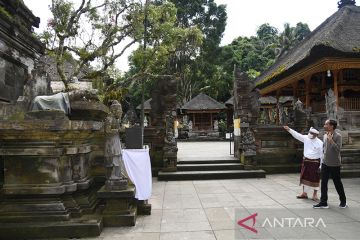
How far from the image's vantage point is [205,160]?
11742 millimetres

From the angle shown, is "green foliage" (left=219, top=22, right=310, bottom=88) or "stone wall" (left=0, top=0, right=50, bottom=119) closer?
"stone wall" (left=0, top=0, right=50, bottom=119)

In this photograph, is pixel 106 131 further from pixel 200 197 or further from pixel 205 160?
pixel 205 160

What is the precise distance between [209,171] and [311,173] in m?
4.35

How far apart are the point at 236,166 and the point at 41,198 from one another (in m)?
7.67

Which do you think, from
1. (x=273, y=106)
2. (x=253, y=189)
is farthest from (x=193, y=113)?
(x=253, y=189)

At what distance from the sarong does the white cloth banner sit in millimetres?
3690

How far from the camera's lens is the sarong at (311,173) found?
700 centimetres

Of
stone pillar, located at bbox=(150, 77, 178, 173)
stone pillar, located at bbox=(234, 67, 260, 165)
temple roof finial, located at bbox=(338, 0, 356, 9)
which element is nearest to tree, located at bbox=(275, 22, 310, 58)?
temple roof finial, located at bbox=(338, 0, 356, 9)

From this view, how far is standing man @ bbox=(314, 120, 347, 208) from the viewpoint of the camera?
20.2 ft

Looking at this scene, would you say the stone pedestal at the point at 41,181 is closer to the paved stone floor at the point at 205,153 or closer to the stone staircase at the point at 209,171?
the stone staircase at the point at 209,171

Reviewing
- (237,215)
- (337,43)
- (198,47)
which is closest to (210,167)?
(237,215)

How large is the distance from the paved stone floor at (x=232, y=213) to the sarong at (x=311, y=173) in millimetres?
459

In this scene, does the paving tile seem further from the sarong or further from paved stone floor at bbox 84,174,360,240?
the sarong

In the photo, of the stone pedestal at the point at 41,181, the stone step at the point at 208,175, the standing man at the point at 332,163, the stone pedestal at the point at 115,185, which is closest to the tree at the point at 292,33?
the stone step at the point at 208,175
